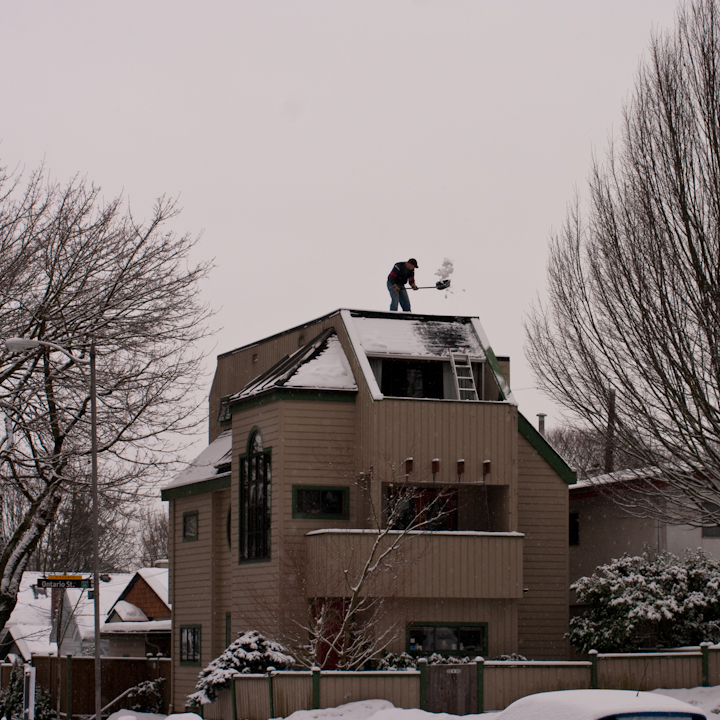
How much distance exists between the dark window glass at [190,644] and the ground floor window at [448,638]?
7.34m

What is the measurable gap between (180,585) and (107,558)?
47548 mm

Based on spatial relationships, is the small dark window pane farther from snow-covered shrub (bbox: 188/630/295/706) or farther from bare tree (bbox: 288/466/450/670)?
snow-covered shrub (bbox: 188/630/295/706)

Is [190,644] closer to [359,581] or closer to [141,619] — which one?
[359,581]

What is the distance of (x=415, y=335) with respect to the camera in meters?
27.9

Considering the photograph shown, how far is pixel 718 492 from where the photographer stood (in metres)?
22.1

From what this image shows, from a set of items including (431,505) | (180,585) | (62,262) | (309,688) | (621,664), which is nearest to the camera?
(309,688)

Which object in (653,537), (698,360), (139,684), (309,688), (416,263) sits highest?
(416,263)

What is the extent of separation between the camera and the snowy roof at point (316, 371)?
2588 cm

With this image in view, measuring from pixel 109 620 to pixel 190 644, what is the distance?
60.5 ft

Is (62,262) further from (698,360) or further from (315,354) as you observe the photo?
(698,360)

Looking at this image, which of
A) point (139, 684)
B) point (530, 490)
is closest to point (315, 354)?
point (530, 490)

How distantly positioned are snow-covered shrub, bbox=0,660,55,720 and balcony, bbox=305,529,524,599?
38.8ft

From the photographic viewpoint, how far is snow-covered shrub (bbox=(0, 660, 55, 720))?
3148cm

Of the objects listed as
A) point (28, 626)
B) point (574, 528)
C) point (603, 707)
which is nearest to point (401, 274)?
point (574, 528)
